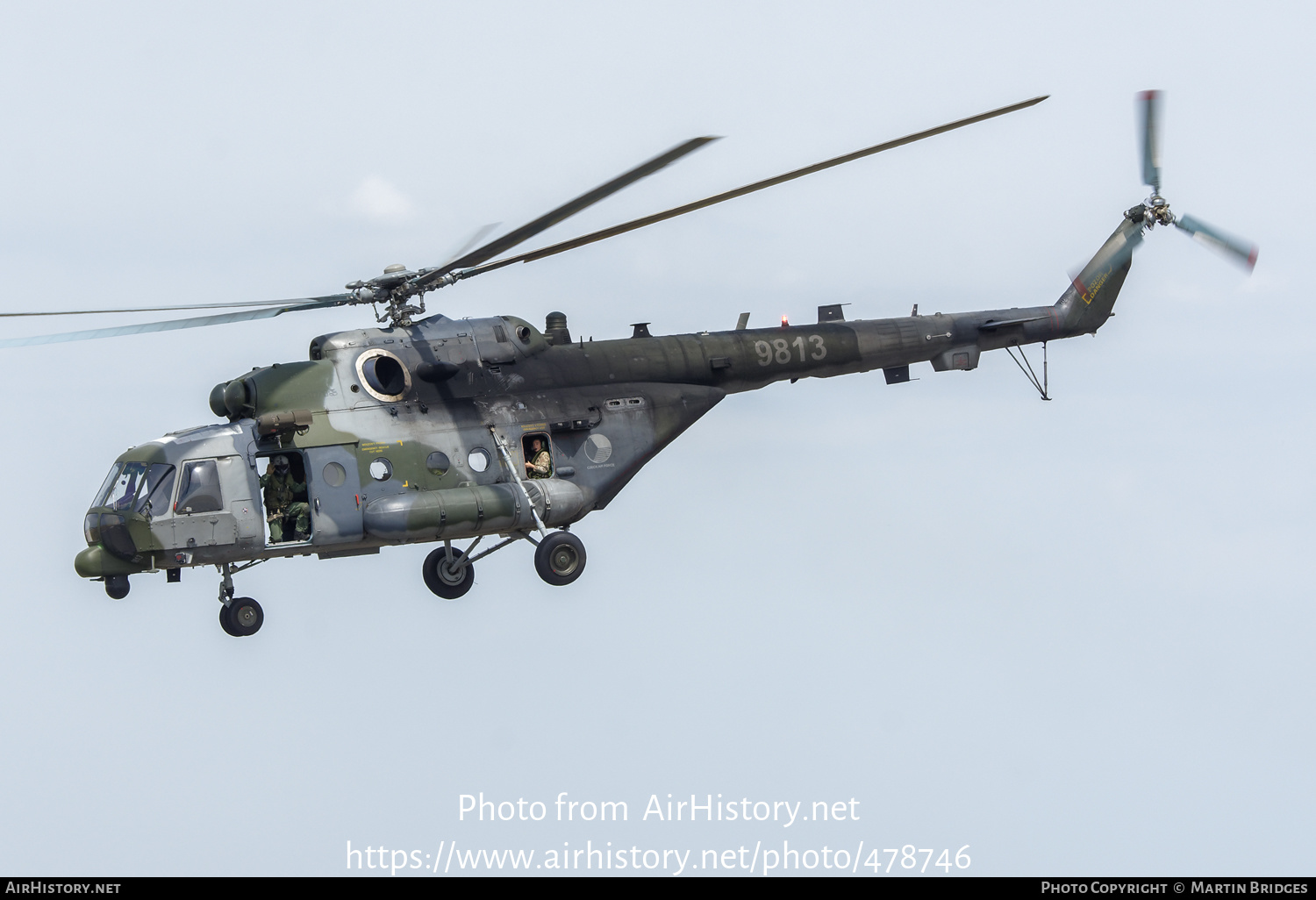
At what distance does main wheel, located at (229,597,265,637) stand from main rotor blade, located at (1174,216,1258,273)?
16.5 m

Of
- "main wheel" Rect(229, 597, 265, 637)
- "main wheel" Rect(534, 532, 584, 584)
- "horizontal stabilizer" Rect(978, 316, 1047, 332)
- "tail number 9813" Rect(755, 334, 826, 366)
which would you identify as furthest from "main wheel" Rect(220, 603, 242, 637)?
"horizontal stabilizer" Rect(978, 316, 1047, 332)

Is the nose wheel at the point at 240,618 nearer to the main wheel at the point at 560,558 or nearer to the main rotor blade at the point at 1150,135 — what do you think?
the main wheel at the point at 560,558

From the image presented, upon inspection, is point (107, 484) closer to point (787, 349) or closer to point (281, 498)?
point (281, 498)

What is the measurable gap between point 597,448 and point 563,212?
488 centimetres

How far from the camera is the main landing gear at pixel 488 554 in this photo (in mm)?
22031

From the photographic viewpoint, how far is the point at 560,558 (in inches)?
869

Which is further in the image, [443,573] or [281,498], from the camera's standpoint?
[443,573]

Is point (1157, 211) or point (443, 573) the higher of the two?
point (1157, 211)

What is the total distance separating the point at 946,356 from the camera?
26125 millimetres

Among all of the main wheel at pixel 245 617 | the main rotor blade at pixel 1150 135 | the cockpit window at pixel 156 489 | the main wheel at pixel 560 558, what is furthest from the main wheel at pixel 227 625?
the main rotor blade at pixel 1150 135

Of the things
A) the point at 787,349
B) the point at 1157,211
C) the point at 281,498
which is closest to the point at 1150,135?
the point at 1157,211

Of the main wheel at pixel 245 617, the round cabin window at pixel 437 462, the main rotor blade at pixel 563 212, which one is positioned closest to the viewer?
the main rotor blade at pixel 563 212

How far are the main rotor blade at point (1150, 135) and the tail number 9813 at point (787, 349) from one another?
6627 mm

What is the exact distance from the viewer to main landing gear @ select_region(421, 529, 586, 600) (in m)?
22.0
